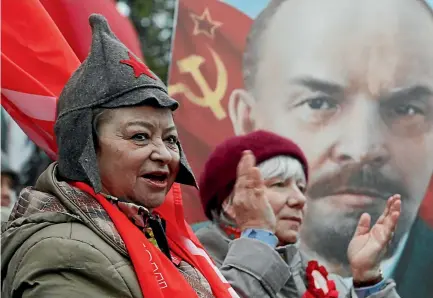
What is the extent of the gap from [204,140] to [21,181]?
114 centimetres

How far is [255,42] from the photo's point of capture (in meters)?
3.42

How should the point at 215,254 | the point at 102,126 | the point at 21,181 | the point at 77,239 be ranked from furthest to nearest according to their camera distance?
1. the point at 21,181
2. the point at 215,254
3. the point at 102,126
4. the point at 77,239

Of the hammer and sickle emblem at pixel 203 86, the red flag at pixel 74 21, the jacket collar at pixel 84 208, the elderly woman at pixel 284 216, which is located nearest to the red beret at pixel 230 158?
the elderly woman at pixel 284 216

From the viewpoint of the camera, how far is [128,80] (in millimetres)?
1775

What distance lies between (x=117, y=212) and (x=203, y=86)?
5.66 ft

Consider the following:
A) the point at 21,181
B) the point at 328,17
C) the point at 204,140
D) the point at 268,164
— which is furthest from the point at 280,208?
the point at 21,181

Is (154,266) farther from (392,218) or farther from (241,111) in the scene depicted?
(241,111)

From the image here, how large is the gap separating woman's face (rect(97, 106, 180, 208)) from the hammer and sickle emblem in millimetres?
1570

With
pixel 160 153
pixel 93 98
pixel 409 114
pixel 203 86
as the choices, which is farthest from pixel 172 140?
pixel 409 114

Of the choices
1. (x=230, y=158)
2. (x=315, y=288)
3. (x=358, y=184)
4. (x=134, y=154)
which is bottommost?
(x=315, y=288)

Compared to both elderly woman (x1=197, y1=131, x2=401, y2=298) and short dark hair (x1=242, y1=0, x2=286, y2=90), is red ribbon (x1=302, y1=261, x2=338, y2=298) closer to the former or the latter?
elderly woman (x1=197, y1=131, x2=401, y2=298)

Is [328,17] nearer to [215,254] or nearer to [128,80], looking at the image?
[215,254]

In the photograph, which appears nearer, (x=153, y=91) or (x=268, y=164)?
(x=153, y=91)

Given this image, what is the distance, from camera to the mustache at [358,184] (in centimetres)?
325
